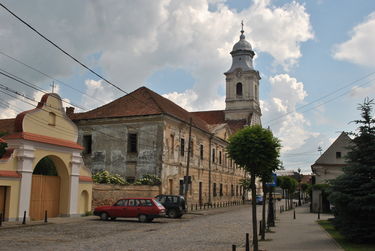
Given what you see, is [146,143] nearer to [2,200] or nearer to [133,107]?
[133,107]

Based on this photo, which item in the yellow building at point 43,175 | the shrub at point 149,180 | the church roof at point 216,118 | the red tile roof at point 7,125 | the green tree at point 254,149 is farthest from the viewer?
the church roof at point 216,118

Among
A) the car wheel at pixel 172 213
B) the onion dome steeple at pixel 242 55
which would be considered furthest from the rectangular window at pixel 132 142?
the onion dome steeple at pixel 242 55

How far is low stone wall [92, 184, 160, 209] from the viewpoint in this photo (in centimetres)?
2827

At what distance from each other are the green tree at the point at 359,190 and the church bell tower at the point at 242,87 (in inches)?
2043

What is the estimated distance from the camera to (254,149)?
13953 millimetres

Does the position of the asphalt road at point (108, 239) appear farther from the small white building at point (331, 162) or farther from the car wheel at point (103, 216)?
the small white building at point (331, 162)

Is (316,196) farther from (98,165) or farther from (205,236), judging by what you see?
(205,236)

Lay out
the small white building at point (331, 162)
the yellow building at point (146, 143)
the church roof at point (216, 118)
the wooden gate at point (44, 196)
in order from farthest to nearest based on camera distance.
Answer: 1. the church roof at point (216, 118)
2. the small white building at point (331, 162)
3. the yellow building at point (146, 143)
4. the wooden gate at point (44, 196)

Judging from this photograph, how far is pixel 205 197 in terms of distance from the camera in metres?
45.6

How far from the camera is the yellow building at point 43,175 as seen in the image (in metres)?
21.0

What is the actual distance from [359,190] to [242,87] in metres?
55.0

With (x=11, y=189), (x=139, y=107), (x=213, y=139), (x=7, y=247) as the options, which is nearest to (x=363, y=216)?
(x=7, y=247)

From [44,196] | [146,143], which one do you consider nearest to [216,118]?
[146,143]

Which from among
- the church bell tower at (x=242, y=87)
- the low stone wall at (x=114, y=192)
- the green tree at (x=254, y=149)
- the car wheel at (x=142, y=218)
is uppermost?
the church bell tower at (x=242, y=87)
